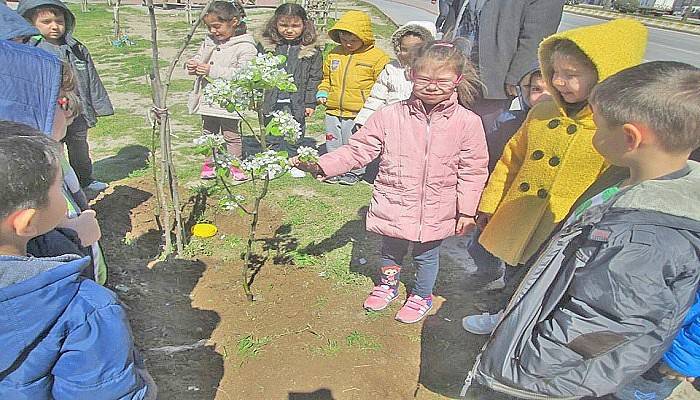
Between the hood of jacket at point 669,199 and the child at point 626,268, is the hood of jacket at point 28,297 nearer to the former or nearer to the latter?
the child at point 626,268

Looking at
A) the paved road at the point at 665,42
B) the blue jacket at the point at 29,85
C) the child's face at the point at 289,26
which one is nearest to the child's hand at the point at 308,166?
the blue jacket at the point at 29,85

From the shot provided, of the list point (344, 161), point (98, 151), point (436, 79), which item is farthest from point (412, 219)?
point (98, 151)

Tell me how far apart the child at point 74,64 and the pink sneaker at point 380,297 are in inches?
106

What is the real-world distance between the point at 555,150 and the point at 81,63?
3647 millimetres

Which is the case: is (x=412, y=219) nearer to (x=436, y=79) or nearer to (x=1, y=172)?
(x=436, y=79)

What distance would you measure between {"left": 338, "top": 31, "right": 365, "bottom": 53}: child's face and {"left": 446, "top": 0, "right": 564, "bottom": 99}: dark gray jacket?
1.48m

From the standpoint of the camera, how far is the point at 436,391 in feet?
8.57

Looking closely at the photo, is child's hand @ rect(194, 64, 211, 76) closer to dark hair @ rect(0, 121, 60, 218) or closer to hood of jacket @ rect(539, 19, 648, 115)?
hood of jacket @ rect(539, 19, 648, 115)

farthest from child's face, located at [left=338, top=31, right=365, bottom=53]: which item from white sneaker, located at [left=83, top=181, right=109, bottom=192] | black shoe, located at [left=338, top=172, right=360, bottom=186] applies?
white sneaker, located at [left=83, top=181, right=109, bottom=192]

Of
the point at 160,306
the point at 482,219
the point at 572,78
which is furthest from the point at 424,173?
the point at 160,306

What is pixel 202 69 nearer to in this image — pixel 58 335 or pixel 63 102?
pixel 63 102

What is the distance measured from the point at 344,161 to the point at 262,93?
53 cm

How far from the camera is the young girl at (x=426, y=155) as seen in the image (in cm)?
264

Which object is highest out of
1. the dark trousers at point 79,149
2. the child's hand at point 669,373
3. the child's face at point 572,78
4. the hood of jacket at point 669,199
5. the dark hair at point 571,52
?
the dark hair at point 571,52
